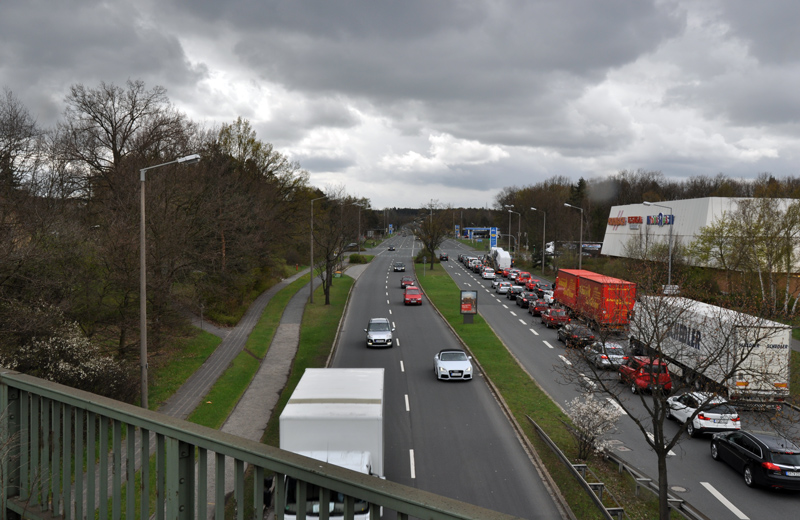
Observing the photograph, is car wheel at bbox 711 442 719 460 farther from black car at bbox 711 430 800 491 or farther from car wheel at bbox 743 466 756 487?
car wheel at bbox 743 466 756 487

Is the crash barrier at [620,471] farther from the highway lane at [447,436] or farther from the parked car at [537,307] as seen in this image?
the parked car at [537,307]

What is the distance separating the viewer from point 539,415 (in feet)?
67.1

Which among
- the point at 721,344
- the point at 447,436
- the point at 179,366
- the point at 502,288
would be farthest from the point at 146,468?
the point at 502,288

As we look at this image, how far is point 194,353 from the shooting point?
1145 inches

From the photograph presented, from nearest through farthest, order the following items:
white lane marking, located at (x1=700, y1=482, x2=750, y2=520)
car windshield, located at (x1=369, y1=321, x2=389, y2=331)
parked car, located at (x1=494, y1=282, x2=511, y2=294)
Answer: white lane marking, located at (x1=700, y1=482, x2=750, y2=520) → car windshield, located at (x1=369, y1=321, x2=389, y2=331) → parked car, located at (x1=494, y1=282, x2=511, y2=294)

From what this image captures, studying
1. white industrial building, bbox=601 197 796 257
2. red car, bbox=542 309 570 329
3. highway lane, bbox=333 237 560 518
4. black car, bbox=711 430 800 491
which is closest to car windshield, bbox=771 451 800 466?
black car, bbox=711 430 800 491

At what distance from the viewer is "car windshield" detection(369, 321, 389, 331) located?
32125 mm

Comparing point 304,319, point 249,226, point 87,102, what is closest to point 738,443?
point 304,319

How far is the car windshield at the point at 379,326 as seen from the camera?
3212 cm

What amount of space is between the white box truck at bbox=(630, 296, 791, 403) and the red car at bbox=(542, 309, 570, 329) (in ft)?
40.6

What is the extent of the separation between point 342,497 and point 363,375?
1423 cm

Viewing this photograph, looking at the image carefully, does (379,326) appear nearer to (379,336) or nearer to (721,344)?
(379,336)

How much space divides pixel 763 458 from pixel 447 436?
8965 mm

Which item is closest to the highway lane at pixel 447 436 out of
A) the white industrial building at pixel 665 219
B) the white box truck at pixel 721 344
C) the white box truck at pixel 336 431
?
the white box truck at pixel 336 431
